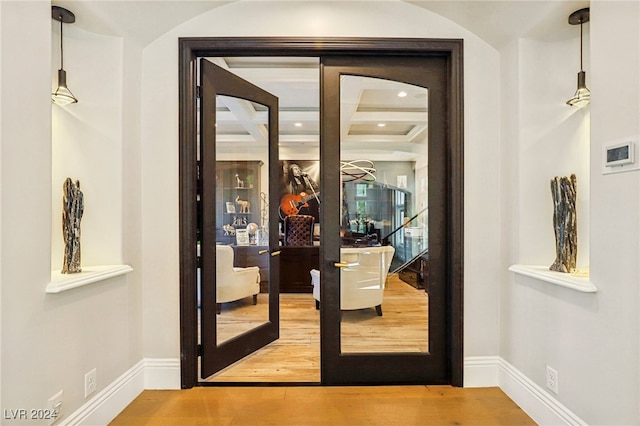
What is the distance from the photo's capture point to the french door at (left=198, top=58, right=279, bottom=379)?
94.5 inches

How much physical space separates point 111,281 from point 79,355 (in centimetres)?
43

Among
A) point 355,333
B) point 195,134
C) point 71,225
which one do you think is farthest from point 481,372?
point 71,225

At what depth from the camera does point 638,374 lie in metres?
1.40

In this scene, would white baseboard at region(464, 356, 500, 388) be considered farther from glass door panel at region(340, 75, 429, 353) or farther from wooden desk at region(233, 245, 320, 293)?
wooden desk at region(233, 245, 320, 293)

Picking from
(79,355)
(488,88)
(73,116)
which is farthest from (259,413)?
(488,88)

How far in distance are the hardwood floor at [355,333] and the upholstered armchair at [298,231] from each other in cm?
318

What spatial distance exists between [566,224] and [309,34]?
6.72 feet

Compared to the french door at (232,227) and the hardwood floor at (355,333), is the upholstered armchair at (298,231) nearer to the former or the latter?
the french door at (232,227)

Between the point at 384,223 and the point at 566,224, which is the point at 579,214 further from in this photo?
the point at 384,223

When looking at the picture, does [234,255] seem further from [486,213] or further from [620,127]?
[620,127]

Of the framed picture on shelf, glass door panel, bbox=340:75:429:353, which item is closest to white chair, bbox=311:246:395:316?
glass door panel, bbox=340:75:429:353

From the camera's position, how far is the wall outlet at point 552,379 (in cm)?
186

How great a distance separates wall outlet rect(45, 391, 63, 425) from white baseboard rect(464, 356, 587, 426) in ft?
8.13

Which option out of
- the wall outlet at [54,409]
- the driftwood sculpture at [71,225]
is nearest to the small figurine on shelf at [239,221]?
the driftwood sculpture at [71,225]
